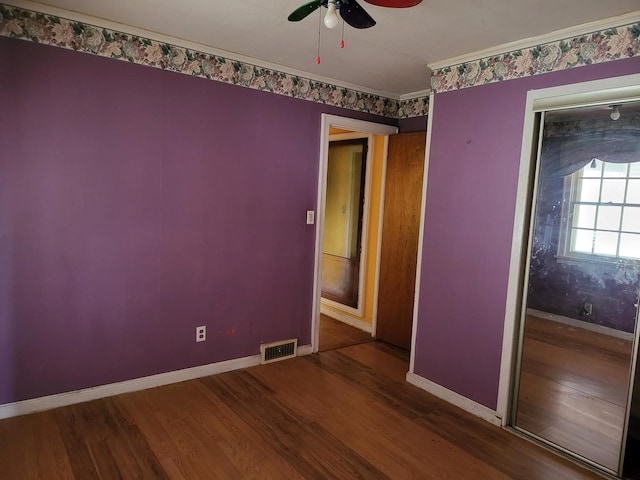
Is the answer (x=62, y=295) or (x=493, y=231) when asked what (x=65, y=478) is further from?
(x=493, y=231)

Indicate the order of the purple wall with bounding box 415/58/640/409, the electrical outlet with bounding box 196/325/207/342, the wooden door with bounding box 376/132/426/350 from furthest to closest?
the wooden door with bounding box 376/132/426/350, the electrical outlet with bounding box 196/325/207/342, the purple wall with bounding box 415/58/640/409

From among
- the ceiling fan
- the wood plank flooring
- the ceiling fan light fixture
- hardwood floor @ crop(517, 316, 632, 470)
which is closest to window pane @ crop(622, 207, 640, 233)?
hardwood floor @ crop(517, 316, 632, 470)

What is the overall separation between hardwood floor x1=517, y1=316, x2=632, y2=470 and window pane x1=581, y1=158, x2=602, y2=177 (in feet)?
3.05

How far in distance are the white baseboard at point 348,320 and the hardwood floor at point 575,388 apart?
2.00 meters

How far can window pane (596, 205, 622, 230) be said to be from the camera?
7.69 ft

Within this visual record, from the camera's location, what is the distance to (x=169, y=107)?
2963mm

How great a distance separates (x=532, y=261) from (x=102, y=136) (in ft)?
9.58

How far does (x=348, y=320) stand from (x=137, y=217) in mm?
2815

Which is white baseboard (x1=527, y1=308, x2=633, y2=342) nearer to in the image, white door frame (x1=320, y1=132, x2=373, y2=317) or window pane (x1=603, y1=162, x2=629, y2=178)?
window pane (x1=603, y1=162, x2=629, y2=178)

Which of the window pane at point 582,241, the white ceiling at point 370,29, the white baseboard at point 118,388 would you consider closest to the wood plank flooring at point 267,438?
the white baseboard at point 118,388

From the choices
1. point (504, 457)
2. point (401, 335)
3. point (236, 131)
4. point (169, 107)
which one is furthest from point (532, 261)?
point (169, 107)

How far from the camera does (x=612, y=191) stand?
2.36 meters

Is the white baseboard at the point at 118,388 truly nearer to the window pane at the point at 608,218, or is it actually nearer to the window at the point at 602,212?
the window at the point at 602,212

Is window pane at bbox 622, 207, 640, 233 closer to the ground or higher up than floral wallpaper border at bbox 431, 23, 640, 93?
closer to the ground
